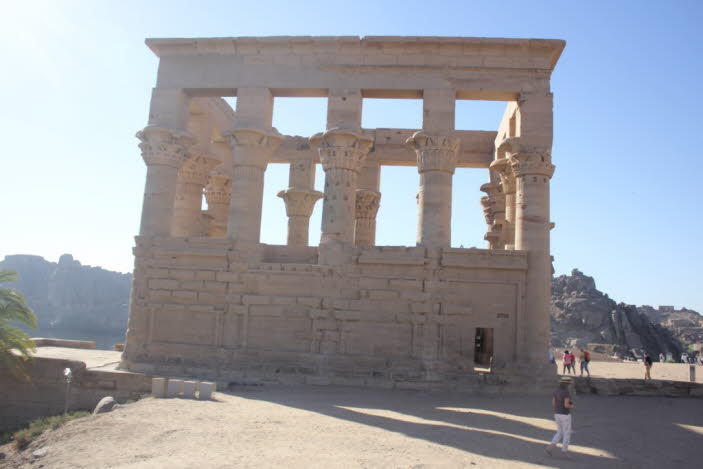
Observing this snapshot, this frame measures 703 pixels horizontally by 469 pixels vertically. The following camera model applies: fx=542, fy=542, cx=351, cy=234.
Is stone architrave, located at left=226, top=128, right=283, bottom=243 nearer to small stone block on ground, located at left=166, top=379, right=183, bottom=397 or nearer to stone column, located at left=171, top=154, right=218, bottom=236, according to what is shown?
stone column, located at left=171, top=154, right=218, bottom=236

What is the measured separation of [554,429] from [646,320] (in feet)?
137

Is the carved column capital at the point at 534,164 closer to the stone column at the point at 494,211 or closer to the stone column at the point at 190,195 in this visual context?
the stone column at the point at 494,211

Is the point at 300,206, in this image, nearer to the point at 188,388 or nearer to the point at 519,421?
the point at 188,388

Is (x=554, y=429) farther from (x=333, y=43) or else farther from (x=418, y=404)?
(x=333, y=43)

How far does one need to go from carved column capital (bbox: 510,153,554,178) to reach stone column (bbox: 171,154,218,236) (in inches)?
435

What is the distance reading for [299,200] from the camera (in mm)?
21750

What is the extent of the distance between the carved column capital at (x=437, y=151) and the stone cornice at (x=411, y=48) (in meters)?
2.35

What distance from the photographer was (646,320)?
4666cm

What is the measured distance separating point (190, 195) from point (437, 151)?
9.64 m

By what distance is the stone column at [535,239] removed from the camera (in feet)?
50.1

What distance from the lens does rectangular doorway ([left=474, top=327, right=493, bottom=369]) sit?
20.2 m

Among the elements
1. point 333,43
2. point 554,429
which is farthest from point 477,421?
point 333,43

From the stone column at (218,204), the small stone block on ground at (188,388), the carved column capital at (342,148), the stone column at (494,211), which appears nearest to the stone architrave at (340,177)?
the carved column capital at (342,148)

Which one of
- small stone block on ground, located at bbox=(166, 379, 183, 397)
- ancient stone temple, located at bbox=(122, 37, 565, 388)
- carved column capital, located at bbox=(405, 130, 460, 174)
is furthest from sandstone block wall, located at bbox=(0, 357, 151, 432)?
carved column capital, located at bbox=(405, 130, 460, 174)
